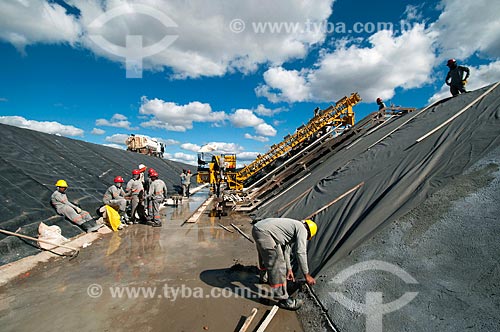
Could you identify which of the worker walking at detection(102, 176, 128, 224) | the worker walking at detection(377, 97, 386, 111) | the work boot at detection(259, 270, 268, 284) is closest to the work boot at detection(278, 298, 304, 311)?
the work boot at detection(259, 270, 268, 284)

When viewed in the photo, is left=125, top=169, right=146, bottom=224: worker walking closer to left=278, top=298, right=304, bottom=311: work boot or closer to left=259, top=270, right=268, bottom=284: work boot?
left=259, top=270, right=268, bottom=284: work boot

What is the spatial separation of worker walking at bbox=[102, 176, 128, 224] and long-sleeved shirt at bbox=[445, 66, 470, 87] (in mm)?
10378

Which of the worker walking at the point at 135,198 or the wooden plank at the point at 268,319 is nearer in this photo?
the wooden plank at the point at 268,319

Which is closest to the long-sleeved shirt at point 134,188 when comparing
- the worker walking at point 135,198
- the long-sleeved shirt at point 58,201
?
the worker walking at point 135,198

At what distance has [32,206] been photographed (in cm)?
554

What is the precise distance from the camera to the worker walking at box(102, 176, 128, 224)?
7180 millimetres

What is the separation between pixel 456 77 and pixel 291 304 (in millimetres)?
7882

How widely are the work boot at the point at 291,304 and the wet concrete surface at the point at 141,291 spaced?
0.07 meters

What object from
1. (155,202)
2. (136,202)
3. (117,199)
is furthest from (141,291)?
(117,199)

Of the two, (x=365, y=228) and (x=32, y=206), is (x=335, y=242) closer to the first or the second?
(x=365, y=228)

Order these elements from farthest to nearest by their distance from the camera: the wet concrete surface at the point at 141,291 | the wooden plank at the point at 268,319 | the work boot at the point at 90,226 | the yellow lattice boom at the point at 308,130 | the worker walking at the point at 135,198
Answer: the yellow lattice boom at the point at 308,130, the worker walking at the point at 135,198, the work boot at the point at 90,226, the wet concrete surface at the point at 141,291, the wooden plank at the point at 268,319

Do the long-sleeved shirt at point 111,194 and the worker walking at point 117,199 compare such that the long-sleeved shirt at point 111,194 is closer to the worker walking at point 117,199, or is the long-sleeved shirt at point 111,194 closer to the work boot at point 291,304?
the worker walking at point 117,199

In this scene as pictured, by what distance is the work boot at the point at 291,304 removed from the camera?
3.01m

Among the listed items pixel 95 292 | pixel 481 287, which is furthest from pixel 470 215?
pixel 95 292
